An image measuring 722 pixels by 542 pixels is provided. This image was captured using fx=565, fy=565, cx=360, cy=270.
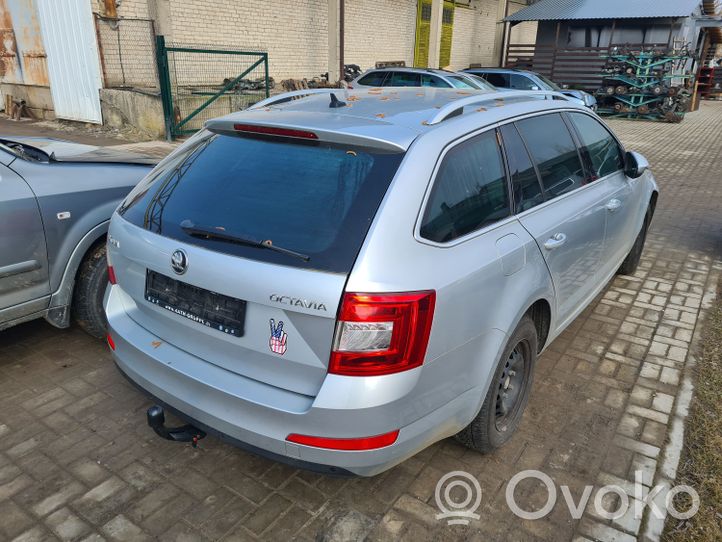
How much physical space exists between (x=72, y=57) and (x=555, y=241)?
11.5 m

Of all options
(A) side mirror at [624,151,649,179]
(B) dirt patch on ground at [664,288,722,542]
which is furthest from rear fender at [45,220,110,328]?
(A) side mirror at [624,151,649,179]

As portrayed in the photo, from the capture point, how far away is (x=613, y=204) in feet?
12.6

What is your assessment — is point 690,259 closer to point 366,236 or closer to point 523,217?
point 523,217

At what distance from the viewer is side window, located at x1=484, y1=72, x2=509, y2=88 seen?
15016 mm

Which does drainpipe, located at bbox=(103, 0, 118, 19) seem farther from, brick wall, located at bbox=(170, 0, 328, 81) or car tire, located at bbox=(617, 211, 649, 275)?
car tire, located at bbox=(617, 211, 649, 275)

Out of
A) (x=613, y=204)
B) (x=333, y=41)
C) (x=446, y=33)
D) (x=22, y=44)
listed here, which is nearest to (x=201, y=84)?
(x=22, y=44)

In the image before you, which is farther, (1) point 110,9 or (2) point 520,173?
(1) point 110,9

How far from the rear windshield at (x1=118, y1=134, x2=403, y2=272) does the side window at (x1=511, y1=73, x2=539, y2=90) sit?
43.5 feet

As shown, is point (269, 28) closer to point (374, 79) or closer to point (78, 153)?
point (374, 79)

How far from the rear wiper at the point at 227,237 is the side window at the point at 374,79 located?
11316mm

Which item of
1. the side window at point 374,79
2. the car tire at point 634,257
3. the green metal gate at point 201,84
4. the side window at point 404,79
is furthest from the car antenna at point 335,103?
the side window at point 374,79

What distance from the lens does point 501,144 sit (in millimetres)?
2842

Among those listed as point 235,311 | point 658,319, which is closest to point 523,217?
point 235,311

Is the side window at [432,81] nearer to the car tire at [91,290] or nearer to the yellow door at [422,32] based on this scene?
the car tire at [91,290]
